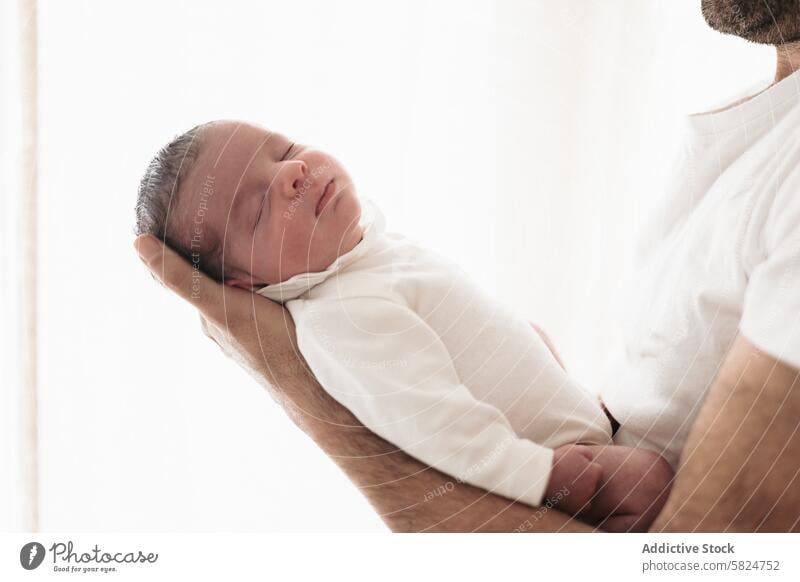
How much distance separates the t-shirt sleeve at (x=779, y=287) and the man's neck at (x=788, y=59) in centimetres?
11

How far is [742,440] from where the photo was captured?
0.43m

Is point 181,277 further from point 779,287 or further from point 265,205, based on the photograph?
point 779,287

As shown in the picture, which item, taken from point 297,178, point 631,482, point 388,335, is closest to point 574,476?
point 631,482

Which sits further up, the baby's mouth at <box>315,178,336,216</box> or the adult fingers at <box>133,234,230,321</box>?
the baby's mouth at <box>315,178,336,216</box>

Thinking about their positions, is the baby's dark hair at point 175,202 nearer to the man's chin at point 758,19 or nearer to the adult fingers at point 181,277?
the adult fingers at point 181,277

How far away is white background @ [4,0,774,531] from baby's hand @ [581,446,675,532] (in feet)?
0.26

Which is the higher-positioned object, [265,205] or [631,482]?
[265,205]

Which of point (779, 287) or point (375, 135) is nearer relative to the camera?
point (779, 287)

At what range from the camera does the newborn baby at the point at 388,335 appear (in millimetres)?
452

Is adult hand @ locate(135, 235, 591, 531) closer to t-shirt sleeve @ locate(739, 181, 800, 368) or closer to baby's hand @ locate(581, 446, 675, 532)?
baby's hand @ locate(581, 446, 675, 532)

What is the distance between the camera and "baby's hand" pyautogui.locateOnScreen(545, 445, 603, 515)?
453 millimetres

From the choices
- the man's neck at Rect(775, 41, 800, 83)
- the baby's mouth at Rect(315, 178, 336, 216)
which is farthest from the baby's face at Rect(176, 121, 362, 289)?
the man's neck at Rect(775, 41, 800, 83)

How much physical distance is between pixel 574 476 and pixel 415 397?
109 millimetres

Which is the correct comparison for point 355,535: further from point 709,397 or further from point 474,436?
point 709,397
